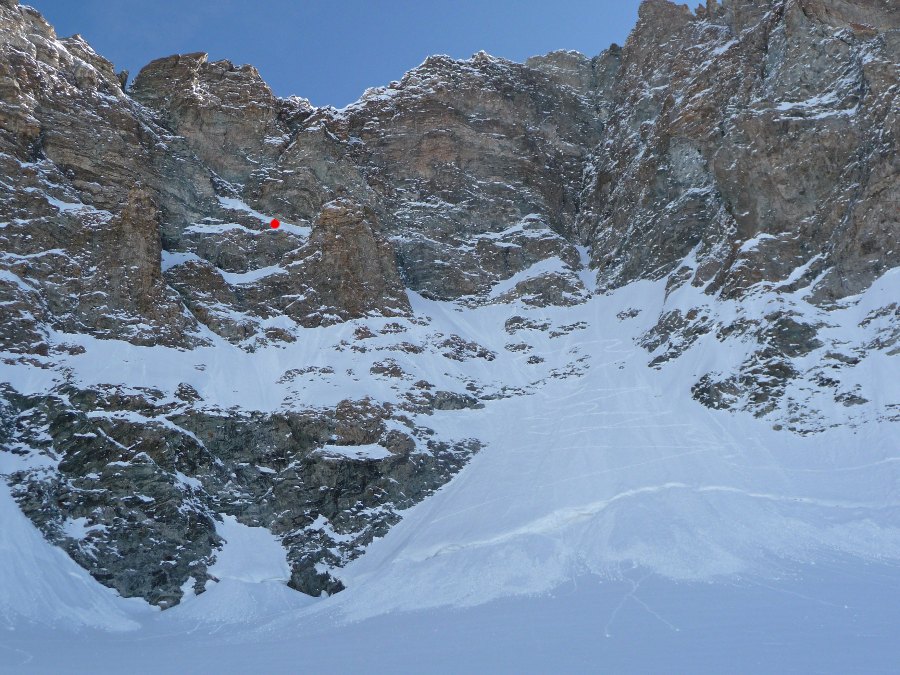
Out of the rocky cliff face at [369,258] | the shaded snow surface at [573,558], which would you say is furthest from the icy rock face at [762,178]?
the shaded snow surface at [573,558]

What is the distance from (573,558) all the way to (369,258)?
30.8 metres

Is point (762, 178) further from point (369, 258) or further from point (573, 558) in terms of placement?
point (573, 558)

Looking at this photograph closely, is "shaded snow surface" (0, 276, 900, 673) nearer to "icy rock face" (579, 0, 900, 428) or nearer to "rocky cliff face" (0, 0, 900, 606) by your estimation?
"rocky cliff face" (0, 0, 900, 606)

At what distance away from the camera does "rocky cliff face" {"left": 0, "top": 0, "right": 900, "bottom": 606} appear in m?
42.4

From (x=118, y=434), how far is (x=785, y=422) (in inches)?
1304

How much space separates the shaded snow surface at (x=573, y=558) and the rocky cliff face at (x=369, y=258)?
1.00m

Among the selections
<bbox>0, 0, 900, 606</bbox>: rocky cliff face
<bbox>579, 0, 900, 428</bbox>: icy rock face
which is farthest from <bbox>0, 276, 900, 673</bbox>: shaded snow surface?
<bbox>579, 0, 900, 428</bbox>: icy rock face

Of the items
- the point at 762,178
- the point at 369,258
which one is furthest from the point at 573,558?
the point at 369,258

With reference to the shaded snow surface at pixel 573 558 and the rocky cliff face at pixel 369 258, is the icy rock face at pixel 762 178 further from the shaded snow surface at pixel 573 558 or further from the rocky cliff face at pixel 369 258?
the shaded snow surface at pixel 573 558

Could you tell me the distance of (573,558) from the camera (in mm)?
33750

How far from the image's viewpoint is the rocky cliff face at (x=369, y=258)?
139 ft

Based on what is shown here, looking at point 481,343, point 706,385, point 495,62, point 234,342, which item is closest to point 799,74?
point 706,385

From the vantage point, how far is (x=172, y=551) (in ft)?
131

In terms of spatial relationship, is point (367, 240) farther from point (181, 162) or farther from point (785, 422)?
point (785, 422)
